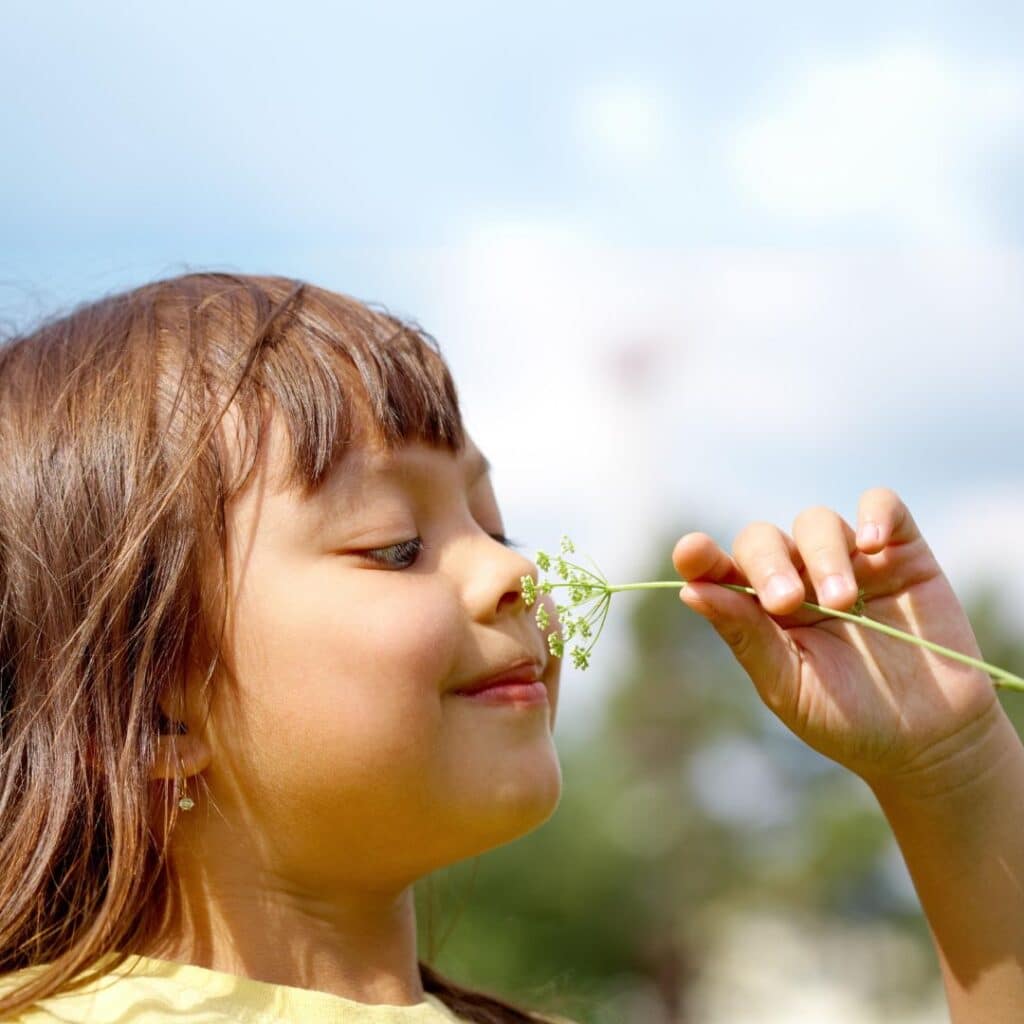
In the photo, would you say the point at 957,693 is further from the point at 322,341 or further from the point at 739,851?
the point at 739,851

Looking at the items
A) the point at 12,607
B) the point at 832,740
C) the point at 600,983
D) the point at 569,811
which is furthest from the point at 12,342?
the point at 600,983

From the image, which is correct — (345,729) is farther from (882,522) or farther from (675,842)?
(675,842)

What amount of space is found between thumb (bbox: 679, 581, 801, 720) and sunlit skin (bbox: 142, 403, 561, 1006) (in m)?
0.34

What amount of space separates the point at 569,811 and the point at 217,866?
624 inches

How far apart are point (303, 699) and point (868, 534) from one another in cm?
89

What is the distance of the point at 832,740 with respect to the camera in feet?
6.93

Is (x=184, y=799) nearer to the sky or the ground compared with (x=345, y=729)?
nearer to the ground

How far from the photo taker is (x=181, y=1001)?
6.84 feet

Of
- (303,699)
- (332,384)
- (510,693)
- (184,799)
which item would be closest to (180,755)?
(184,799)

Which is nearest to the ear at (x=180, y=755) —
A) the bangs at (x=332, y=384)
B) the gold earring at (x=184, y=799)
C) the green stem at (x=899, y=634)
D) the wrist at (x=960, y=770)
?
the gold earring at (x=184, y=799)

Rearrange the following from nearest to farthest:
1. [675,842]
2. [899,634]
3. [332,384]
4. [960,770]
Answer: [899,634]
[960,770]
[332,384]
[675,842]

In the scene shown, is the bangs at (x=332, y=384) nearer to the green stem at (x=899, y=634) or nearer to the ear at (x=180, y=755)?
the ear at (x=180, y=755)

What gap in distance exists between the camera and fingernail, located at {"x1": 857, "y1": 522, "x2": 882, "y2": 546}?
6.66 feet

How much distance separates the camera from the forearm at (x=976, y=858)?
2.16 meters
